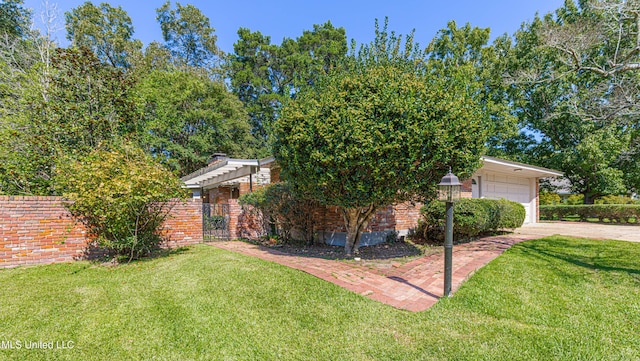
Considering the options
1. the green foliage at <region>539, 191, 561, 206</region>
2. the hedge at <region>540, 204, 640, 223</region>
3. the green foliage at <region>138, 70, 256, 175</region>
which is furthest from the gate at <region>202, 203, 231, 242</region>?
the green foliage at <region>539, 191, 561, 206</region>

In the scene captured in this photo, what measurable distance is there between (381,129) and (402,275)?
8.97 feet

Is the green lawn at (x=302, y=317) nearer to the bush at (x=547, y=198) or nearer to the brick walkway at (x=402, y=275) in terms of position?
the brick walkway at (x=402, y=275)

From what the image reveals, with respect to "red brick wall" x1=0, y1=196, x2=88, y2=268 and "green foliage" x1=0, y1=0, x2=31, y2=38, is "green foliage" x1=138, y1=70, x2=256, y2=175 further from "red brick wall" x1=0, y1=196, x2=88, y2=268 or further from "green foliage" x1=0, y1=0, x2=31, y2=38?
"red brick wall" x1=0, y1=196, x2=88, y2=268

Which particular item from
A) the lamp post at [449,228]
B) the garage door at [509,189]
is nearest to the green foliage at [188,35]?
the garage door at [509,189]

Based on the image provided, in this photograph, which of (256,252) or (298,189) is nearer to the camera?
(298,189)

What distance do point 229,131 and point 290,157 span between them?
19.7 m

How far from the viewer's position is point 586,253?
6.16 meters

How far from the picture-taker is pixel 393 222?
845 cm

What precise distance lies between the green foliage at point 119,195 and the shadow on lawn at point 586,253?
28.8 ft

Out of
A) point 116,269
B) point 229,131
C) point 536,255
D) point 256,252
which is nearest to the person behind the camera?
point 116,269

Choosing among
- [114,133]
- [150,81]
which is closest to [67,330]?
[114,133]

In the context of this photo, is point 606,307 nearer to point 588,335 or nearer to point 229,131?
point 588,335

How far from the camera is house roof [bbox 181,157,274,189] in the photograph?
10211mm

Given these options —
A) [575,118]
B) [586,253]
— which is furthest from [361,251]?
[575,118]
